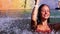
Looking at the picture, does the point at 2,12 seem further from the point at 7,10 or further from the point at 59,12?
the point at 59,12

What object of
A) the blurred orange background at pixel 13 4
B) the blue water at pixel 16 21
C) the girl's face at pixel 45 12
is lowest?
the blue water at pixel 16 21

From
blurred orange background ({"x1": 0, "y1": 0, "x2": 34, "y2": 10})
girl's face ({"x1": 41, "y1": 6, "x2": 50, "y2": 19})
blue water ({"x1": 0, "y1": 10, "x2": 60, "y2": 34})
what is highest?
blurred orange background ({"x1": 0, "y1": 0, "x2": 34, "y2": 10})

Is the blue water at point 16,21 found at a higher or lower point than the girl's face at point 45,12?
lower

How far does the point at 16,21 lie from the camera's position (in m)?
1.51

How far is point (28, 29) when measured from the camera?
4.96 ft

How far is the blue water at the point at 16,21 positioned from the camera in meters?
1.49

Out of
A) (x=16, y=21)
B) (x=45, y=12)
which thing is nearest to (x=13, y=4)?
(x=16, y=21)

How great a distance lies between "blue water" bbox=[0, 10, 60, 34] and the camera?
1.49 metres

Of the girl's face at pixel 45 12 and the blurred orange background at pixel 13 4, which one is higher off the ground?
the blurred orange background at pixel 13 4

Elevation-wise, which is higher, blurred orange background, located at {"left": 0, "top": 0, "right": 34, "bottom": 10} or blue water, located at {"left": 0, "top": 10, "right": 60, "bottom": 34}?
blurred orange background, located at {"left": 0, "top": 0, "right": 34, "bottom": 10}

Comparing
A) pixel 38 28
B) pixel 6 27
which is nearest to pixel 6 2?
pixel 6 27

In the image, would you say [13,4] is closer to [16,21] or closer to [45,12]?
[16,21]

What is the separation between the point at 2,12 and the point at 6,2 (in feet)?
0.23

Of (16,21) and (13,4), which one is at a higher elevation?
(13,4)
